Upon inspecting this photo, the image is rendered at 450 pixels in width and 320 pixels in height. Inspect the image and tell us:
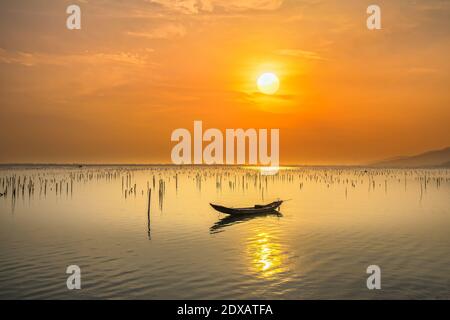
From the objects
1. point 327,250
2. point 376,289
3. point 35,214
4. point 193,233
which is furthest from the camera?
point 35,214

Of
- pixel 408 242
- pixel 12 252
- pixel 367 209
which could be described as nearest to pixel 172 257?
pixel 12 252

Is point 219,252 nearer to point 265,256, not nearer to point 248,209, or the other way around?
point 265,256

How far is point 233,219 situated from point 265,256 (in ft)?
42.6

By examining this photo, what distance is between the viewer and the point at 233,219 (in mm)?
34250

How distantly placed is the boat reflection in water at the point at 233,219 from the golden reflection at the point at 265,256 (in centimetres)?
386

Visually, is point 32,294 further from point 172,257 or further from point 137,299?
point 172,257

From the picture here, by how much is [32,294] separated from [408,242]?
2123cm

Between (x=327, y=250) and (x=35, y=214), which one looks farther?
(x=35, y=214)

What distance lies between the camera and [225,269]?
1856 centimetres

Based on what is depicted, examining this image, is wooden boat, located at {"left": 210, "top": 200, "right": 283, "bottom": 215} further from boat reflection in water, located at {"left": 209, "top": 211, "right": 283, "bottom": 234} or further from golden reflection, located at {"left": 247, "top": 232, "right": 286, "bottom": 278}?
golden reflection, located at {"left": 247, "top": 232, "right": 286, "bottom": 278}

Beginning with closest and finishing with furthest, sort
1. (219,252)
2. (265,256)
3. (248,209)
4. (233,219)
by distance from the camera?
1. (265,256)
2. (219,252)
3. (233,219)
4. (248,209)

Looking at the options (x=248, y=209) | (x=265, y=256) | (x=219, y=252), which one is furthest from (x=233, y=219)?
(x=265, y=256)

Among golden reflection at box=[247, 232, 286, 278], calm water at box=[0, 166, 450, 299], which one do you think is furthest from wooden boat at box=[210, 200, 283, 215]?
golden reflection at box=[247, 232, 286, 278]

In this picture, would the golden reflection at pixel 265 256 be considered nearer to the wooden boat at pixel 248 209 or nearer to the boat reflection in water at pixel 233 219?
the boat reflection in water at pixel 233 219
